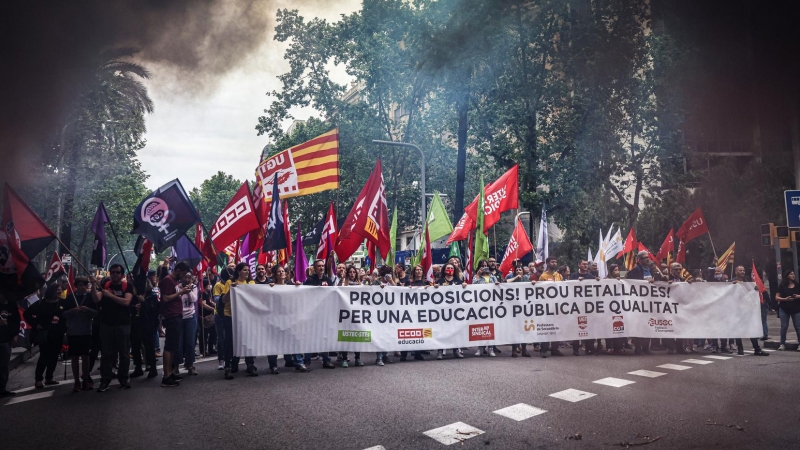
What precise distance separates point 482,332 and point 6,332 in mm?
7080

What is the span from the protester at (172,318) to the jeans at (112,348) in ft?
1.64

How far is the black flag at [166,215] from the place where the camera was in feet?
25.3

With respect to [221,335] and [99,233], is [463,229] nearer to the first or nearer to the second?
[221,335]

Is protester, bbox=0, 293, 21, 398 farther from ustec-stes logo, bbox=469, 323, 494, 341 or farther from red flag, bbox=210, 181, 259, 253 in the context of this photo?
ustec-stes logo, bbox=469, 323, 494, 341

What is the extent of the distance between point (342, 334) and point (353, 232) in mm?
1824

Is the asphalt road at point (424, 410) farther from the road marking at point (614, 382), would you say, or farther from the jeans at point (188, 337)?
the jeans at point (188, 337)

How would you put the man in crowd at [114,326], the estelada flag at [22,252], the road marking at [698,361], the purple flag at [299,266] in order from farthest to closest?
the purple flag at [299,266] → the road marking at [698,361] → the man in crowd at [114,326] → the estelada flag at [22,252]

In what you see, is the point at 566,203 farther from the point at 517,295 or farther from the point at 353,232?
the point at 353,232

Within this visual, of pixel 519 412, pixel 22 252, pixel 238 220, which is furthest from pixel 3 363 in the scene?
pixel 519 412

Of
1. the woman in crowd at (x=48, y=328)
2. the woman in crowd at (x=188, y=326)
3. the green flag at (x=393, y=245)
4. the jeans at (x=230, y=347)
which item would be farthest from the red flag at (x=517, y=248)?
the woman in crowd at (x=48, y=328)

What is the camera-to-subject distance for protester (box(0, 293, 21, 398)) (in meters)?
7.23

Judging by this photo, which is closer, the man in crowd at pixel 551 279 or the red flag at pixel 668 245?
the man in crowd at pixel 551 279

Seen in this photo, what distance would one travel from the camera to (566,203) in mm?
20734

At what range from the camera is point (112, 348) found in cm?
725
